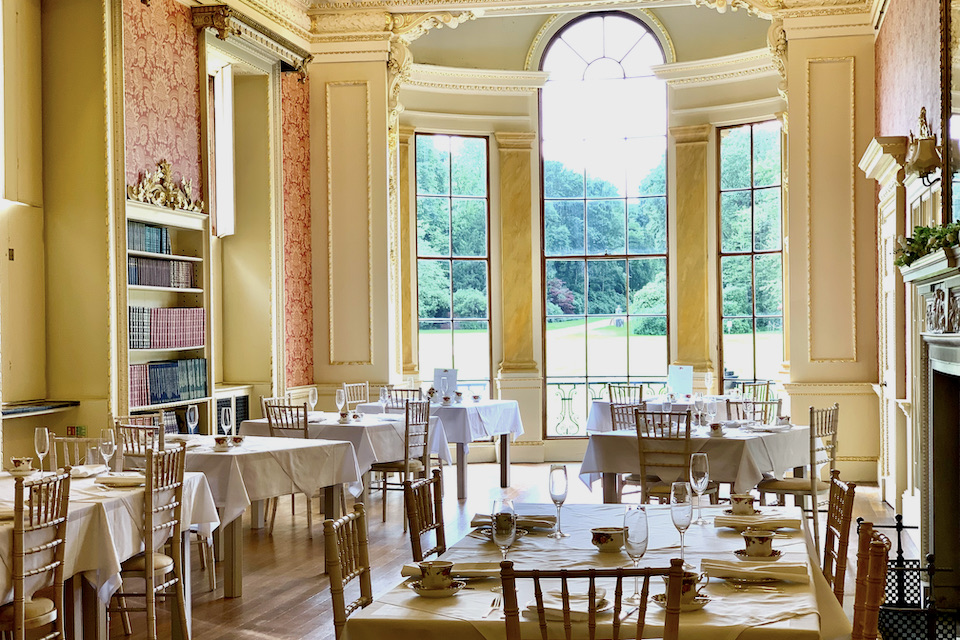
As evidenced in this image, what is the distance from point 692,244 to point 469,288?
104 inches

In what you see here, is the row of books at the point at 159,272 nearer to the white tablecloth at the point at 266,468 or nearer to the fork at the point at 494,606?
the white tablecloth at the point at 266,468

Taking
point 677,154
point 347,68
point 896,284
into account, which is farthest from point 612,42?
point 896,284

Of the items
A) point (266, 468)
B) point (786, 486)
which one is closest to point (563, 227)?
point (786, 486)

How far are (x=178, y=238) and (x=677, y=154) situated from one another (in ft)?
19.3

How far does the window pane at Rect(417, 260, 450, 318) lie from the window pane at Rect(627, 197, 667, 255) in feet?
7.27

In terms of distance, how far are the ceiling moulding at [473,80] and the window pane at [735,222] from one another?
102 inches

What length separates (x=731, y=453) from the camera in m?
6.75

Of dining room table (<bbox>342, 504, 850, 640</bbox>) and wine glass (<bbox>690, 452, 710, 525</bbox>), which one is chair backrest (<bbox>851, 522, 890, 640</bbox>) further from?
wine glass (<bbox>690, 452, 710, 525</bbox>)

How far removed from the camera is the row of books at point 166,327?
748 centimetres

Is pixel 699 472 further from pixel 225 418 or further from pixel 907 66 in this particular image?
pixel 907 66

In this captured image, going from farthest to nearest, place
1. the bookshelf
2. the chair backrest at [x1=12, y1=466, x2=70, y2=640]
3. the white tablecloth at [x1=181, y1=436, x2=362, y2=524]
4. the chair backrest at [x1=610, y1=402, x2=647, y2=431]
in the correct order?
the chair backrest at [x1=610, y1=402, x2=647, y2=431]
the bookshelf
the white tablecloth at [x1=181, y1=436, x2=362, y2=524]
the chair backrest at [x1=12, y1=466, x2=70, y2=640]

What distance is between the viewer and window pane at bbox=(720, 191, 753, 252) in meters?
11.3

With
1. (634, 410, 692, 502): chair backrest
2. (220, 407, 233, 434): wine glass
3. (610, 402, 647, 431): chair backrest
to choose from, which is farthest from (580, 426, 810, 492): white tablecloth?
(220, 407, 233, 434): wine glass

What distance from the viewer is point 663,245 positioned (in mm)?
11797
